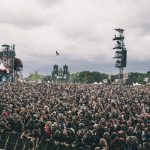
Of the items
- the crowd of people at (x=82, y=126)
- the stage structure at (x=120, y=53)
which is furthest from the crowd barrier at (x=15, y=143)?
the stage structure at (x=120, y=53)

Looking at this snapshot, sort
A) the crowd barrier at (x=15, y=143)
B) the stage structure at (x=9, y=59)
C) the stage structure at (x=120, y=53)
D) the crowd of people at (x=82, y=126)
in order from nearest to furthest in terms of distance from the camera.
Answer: the crowd of people at (x=82, y=126)
the crowd barrier at (x=15, y=143)
the stage structure at (x=120, y=53)
the stage structure at (x=9, y=59)

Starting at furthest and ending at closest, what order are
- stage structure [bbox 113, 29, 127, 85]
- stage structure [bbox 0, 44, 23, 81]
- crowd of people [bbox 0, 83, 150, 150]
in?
stage structure [bbox 0, 44, 23, 81] < stage structure [bbox 113, 29, 127, 85] < crowd of people [bbox 0, 83, 150, 150]

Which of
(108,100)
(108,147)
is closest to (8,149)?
(108,147)

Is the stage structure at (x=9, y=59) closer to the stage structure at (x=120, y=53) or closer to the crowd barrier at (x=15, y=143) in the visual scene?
the stage structure at (x=120, y=53)

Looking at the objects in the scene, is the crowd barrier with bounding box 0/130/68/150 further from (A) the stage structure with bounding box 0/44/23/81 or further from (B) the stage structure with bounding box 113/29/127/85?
(A) the stage structure with bounding box 0/44/23/81

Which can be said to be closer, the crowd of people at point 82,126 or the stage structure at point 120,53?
the crowd of people at point 82,126

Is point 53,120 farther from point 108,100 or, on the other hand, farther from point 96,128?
point 108,100

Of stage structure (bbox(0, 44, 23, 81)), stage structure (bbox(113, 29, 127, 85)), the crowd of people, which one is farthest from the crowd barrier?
stage structure (bbox(0, 44, 23, 81))

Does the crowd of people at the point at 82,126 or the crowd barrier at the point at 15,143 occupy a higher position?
the crowd of people at the point at 82,126

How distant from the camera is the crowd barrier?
2337 cm

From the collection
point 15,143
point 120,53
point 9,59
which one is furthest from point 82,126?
point 9,59

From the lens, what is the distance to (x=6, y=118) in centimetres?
2791

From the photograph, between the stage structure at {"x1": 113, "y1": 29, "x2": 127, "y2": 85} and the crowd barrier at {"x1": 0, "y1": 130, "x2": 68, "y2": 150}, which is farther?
the stage structure at {"x1": 113, "y1": 29, "x2": 127, "y2": 85}

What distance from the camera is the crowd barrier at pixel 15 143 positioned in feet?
76.7
